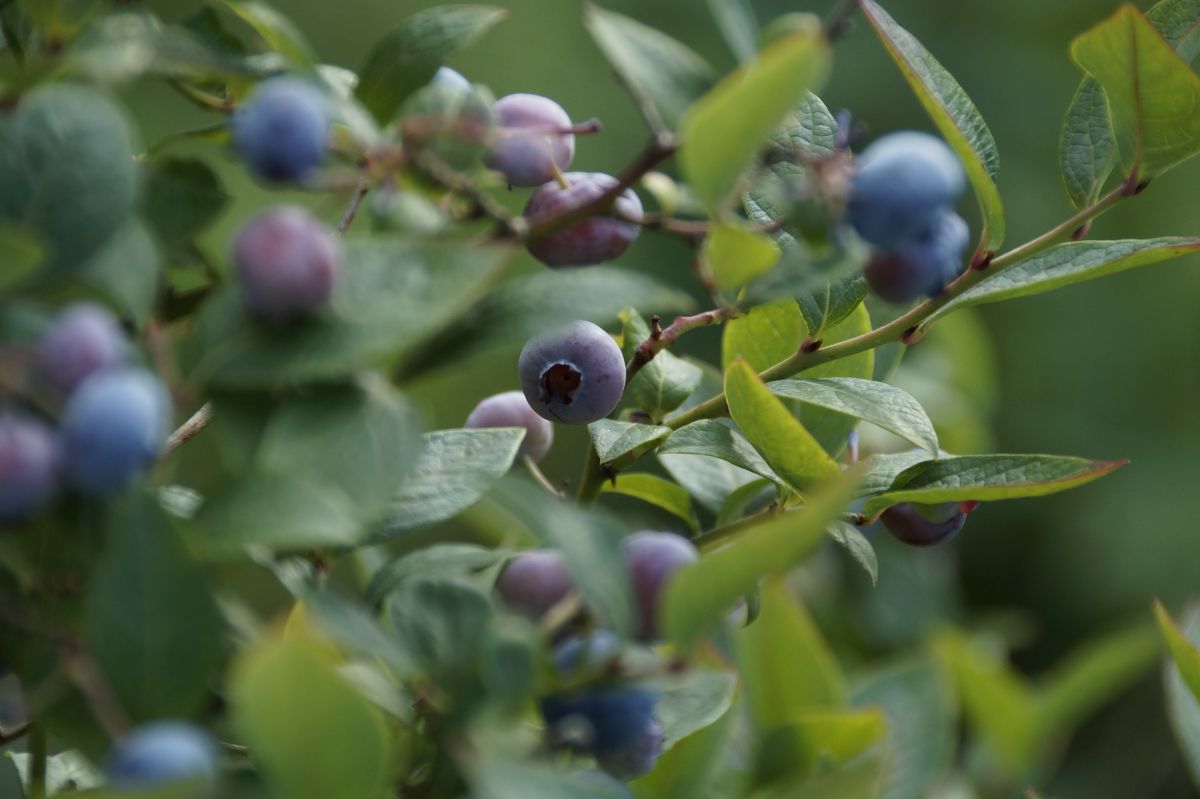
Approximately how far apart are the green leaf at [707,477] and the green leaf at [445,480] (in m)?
0.18

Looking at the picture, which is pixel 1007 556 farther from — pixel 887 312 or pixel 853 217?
pixel 853 217

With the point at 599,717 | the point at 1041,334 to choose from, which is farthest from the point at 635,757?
the point at 1041,334

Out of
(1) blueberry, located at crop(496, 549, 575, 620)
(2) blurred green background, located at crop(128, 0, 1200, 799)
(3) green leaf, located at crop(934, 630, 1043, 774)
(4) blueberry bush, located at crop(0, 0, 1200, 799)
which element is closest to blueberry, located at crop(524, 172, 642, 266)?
(4) blueberry bush, located at crop(0, 0, 1200, 799)

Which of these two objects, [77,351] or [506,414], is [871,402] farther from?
[77,351]

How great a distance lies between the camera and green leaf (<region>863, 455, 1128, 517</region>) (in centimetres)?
50

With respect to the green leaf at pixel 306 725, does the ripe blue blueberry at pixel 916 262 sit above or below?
above

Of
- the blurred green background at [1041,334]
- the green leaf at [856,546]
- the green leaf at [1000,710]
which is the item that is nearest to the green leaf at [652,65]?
the green leaf at [856,546]

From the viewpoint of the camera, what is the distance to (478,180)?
0.42 m

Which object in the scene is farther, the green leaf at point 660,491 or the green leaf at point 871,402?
the green leaf at point 660,491

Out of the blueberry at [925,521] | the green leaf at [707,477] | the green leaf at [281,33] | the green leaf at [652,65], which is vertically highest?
the green leaf at [652,65]

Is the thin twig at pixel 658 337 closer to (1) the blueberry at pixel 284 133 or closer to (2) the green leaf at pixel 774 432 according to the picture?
(2) the green leaf at pixel 774 432

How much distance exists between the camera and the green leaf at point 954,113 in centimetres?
51


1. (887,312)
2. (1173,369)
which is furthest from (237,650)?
(1173,369)

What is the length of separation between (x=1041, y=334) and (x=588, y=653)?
287 cm
